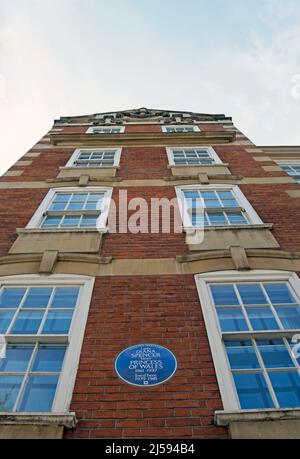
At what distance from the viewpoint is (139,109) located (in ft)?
68.6

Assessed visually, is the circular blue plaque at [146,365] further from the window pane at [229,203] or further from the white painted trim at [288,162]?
the white painted trim at [288,162]

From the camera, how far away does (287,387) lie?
438 cm

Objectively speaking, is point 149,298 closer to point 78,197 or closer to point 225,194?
point 78,197

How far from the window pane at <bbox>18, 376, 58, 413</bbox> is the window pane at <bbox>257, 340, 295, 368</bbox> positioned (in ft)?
9.66

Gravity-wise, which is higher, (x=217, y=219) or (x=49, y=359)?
(x=217, y=219)

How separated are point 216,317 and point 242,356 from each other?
0.74 meters

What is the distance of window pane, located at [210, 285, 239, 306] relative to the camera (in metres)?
5.79

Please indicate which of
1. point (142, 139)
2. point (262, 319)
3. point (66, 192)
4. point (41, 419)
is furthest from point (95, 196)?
point (41, 419)

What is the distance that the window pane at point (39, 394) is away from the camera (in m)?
4.18

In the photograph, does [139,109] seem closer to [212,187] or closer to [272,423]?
[212,187]

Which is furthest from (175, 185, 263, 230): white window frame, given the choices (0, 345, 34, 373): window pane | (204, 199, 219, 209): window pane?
(0, 345, 34, 373): window pane

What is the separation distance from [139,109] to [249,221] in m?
15.0

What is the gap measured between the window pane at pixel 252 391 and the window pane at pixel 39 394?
2445 millimetres

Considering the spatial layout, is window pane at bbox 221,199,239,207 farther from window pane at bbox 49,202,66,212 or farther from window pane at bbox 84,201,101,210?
window pane at bbox 49,202,66,212
